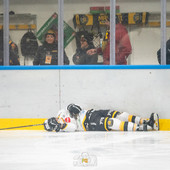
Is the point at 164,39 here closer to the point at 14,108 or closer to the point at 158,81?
the point at 158,81

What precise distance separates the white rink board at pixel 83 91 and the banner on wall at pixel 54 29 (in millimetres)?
460

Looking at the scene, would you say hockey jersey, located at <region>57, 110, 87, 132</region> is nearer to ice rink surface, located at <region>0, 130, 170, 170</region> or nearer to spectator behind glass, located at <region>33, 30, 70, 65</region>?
ice rink surface, located at <region>0, 130, 170, 170</region>

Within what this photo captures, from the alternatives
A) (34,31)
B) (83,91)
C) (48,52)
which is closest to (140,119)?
(83,91)

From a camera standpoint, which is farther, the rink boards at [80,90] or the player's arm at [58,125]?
the rink boards at [80,90]

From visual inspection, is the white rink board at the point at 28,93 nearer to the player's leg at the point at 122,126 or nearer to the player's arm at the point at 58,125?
the player's arm at the point at 58,125

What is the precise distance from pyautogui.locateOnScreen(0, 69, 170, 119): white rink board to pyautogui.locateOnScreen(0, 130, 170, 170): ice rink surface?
0.59 m

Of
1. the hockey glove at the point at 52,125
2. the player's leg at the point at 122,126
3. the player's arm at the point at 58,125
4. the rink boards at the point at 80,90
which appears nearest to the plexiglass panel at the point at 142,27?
the rink boards at the point at 80,90

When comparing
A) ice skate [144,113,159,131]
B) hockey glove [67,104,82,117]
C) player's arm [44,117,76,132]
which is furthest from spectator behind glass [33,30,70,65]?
ice skate [144,113,159,131]

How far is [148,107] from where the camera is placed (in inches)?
212

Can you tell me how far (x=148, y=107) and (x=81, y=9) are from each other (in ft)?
5.27

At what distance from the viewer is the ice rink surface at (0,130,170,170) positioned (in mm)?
2768

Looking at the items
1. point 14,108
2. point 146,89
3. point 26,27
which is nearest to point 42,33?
point 26,27

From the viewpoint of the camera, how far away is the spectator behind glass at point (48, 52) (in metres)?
5.52

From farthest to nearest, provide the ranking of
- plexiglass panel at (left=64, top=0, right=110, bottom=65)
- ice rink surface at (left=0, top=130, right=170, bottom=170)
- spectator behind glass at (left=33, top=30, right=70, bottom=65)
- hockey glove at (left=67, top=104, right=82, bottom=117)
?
spectator behind glass at (left=33, top=30, right=70, bottom=65)
plexiglass panel at (left=64, top=0, right=110, bottom=65)
hockey glove at (left=67, top=104, right=82, bottom=117)
ice rink surface at (left=0, top=130, right=170, bottom=170)
